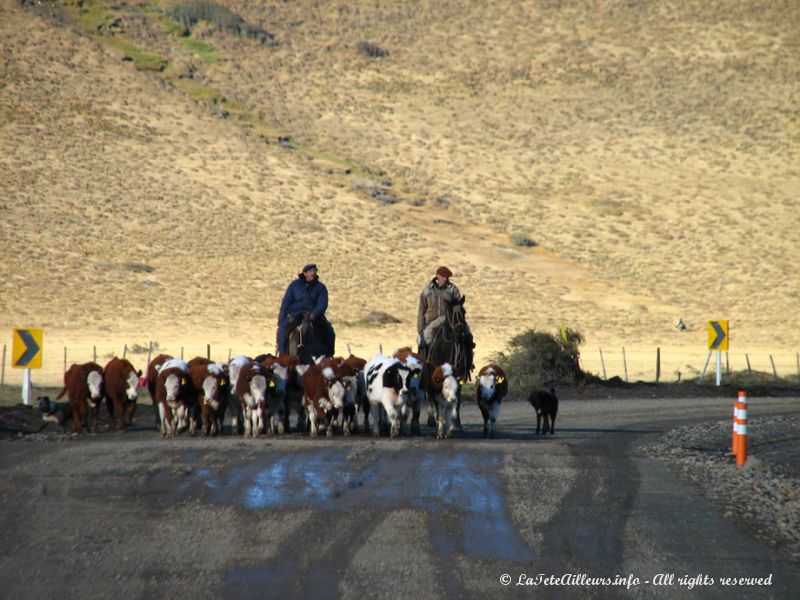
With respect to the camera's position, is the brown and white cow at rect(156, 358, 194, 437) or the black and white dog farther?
the black and white dog

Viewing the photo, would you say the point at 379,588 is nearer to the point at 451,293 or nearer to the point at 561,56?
the point at 451,293

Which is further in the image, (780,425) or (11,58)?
(11,58)

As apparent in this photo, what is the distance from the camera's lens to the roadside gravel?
41.0ft

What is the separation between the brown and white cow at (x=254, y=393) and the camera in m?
20.0

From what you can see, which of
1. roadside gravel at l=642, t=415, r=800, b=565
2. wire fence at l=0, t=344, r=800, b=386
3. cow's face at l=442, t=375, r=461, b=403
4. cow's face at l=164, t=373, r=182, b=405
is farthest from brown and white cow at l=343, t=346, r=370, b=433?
wire fence at l=0, t=344, r=800, b=386

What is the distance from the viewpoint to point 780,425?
81.4ft


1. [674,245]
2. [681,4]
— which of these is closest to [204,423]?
[674,245]

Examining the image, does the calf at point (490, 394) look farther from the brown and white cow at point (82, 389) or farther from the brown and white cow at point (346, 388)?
the brown and white cow at point (82, 389)

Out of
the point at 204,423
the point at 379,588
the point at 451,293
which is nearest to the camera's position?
the point at 379,588

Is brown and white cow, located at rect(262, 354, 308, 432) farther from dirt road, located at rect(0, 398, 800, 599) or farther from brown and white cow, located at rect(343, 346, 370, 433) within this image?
dirt road, located at rect(0, 398, 800, 599)

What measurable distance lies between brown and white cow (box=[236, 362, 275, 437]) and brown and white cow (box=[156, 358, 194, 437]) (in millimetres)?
911

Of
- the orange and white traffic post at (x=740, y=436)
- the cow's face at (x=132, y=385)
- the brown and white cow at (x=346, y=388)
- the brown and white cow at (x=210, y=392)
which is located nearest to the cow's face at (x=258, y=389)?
the brown and white cow at (x=210, y=392)

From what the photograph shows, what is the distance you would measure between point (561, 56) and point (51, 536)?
316 feet

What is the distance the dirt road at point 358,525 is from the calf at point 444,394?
2.00 meters
